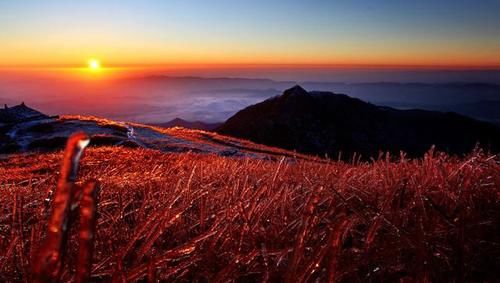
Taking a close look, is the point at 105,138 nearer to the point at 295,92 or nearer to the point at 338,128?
the point at 295,92

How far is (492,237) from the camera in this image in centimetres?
320

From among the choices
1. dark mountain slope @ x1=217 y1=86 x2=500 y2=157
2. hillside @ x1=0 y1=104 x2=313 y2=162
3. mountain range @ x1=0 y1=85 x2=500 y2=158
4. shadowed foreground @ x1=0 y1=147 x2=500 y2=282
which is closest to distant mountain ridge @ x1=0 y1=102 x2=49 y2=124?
hillside @ x1=0 y1=104 x2=313 y2=162

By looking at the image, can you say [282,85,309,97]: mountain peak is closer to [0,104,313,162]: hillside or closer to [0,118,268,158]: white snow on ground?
[0,104,313,162]: hillside

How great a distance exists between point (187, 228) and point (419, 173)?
2.73 meters

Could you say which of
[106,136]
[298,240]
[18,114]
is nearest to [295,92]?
[18,114]

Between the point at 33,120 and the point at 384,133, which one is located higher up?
the point at 33,120

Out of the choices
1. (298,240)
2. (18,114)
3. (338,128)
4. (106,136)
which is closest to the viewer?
(298,240)

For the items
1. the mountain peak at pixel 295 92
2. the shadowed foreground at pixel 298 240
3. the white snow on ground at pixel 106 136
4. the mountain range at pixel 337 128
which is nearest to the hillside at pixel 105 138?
the white snow on ground at pixel 106 136

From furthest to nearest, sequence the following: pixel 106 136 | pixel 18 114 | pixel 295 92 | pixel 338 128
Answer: pixel 338 128
pixel 295 92
pixel 18 114
pixel 106 136

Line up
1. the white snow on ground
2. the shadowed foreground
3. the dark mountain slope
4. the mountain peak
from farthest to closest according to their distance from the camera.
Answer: the mountain peak
the dark mountain slope
the white snow on ground
the shadowed foreground

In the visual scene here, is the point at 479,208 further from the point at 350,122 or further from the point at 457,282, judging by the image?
the point at 350,122

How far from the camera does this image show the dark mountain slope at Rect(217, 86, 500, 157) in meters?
143

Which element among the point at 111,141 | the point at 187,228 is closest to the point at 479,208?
the point at 187,228

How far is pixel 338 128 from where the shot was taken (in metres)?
165
